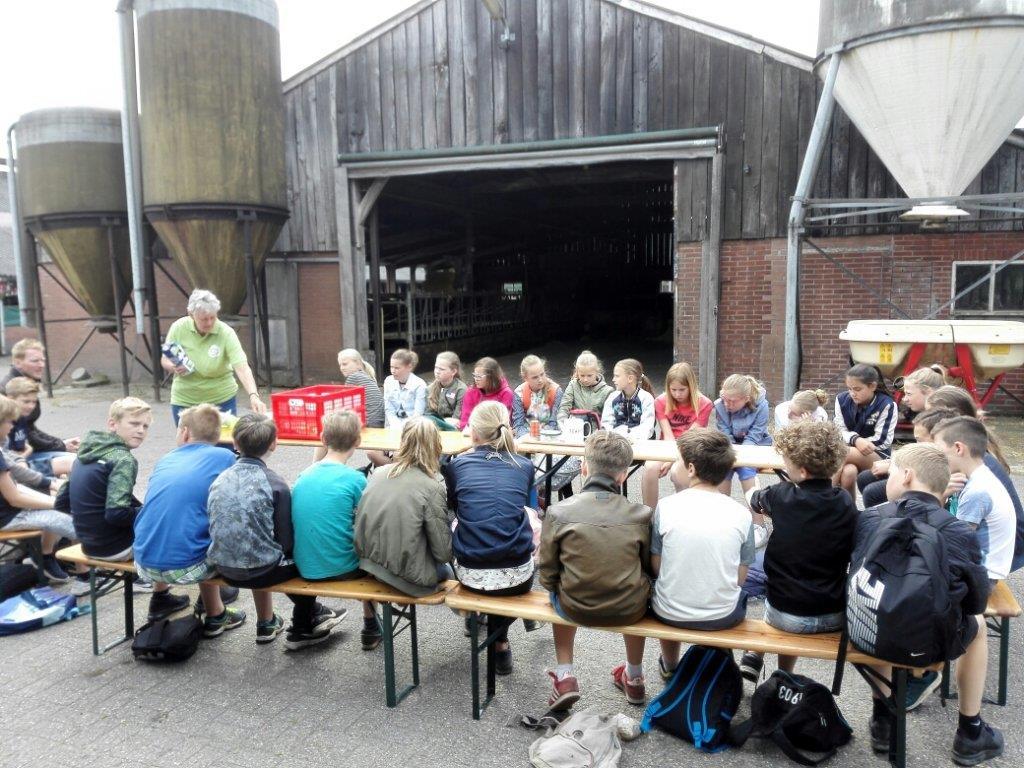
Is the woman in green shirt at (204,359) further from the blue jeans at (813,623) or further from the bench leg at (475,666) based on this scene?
the blue jeans at (813,623)

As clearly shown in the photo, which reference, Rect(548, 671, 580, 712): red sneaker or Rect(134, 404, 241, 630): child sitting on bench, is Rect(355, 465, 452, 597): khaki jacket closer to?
Rect(548, 671, 580, 712): red sneaker

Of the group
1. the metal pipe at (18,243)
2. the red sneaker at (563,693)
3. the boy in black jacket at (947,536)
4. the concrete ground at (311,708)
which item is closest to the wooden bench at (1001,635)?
the concrete ground at (311,708)

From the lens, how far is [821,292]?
1084cm

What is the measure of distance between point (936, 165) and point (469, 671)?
831cm

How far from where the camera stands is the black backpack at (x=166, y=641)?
407 centimetres

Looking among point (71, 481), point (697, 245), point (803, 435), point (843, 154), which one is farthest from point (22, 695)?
point (843, 154)

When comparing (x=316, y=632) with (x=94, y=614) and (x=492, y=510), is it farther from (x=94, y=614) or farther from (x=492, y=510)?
(x=492, y=510)

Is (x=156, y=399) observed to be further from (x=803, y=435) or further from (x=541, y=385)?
(x=803, y=435)

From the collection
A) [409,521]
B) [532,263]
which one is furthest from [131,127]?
[532,263]

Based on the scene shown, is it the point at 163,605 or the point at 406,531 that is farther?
the point at 163,605

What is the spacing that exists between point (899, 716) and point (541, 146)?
32.2ft

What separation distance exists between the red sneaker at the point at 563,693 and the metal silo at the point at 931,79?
26.8 feet

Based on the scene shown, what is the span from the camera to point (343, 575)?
12.8ft

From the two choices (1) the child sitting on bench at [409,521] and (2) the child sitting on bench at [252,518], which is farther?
(2) the child sitting on bench at [252,518]
